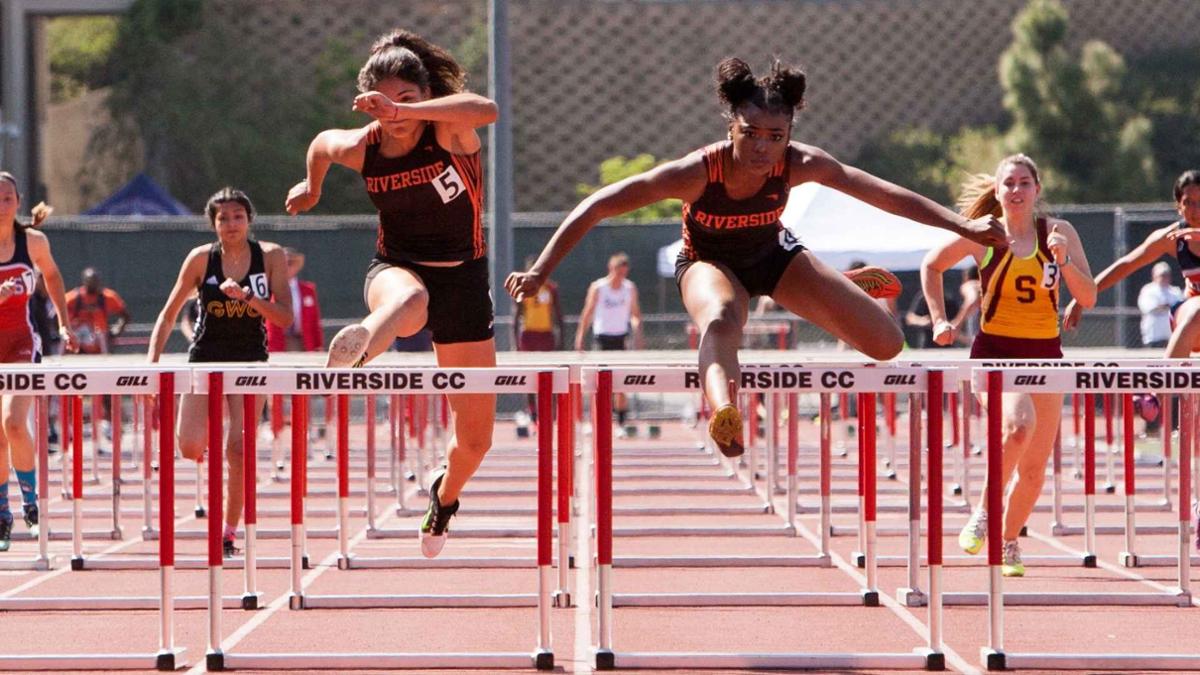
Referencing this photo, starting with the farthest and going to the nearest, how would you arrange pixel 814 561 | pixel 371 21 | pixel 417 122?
pixel 371 21 < pixel 814 561 < pixel 417 122

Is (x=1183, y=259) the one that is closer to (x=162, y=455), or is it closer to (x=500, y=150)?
(x=162, y=455)

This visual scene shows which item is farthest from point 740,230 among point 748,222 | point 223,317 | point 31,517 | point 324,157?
point 31,517

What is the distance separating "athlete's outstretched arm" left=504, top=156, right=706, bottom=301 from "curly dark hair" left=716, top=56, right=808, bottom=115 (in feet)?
→ 0.97

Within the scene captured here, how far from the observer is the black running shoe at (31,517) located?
456 inches

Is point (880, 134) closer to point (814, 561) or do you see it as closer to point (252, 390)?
point (814, 561)

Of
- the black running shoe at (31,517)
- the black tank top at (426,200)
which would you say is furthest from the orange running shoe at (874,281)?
the black running shoe at (31,517)

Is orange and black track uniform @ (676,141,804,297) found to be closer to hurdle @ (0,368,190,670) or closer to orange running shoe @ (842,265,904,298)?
orange running shoe @ (842,265,904,298)

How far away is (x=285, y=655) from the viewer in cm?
695

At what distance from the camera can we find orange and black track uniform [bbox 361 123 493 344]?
7.35 m

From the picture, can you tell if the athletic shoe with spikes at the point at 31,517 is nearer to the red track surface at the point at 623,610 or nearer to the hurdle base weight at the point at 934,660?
the red track surface at the point at 623,610

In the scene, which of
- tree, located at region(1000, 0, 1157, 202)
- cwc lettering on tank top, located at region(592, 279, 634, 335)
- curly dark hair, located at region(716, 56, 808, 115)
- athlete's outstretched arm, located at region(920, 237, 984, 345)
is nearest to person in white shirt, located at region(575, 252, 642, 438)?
cwc lettering on tank top, located at region(592, 279, 634, 335)

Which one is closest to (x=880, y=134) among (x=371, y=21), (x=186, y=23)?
(x=371, y=21)

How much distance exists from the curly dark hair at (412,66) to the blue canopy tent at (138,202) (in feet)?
79.0

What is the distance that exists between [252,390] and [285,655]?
1030 mm
